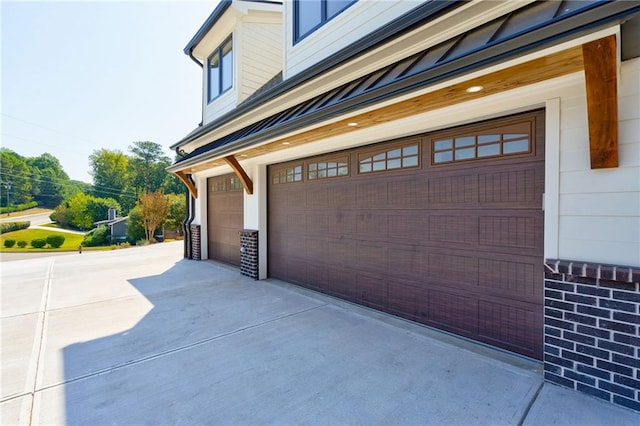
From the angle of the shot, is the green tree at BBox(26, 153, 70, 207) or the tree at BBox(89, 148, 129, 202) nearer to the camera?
the tree at BBox(89, 148, 129, 202)

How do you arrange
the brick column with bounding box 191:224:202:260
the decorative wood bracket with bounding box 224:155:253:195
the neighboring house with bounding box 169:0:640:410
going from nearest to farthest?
the neighboring house with bounding box 169:0:640:410 < the decorative wood bracket with bounding box 224:155:253:195 < the brick column with bounding box 191:224:202:260

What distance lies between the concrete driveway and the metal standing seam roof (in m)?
2.58

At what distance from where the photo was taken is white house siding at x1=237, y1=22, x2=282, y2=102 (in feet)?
24.8

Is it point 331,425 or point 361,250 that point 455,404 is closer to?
point 331,425

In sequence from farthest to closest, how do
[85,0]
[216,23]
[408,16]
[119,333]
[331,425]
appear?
[85,0], [216,23], [119,333], [408,16], [331,425]

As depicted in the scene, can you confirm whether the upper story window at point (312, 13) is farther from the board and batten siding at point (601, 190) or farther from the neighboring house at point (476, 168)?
the board and batten siding at point (601, 190)

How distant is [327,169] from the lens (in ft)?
17.7

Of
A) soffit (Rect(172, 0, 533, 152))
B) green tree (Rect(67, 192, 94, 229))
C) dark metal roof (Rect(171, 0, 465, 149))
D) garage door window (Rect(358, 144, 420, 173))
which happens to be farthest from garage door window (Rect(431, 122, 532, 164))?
green tree (Rect(67, 192, 94, 229))

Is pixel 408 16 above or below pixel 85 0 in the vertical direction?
below

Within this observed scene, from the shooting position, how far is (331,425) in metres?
2.10

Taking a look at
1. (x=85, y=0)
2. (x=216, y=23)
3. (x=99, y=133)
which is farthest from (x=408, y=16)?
(x=99, y=133)

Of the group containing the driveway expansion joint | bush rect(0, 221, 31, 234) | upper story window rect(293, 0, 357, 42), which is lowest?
bush rect(0, 221, 31, 234)

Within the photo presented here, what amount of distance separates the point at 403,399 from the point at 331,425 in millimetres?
667

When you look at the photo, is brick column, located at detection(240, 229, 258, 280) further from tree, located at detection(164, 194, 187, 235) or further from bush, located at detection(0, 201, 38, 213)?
bush, located at detection(0, 201, 38, 213)
